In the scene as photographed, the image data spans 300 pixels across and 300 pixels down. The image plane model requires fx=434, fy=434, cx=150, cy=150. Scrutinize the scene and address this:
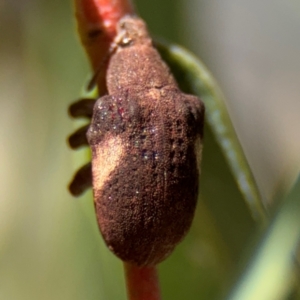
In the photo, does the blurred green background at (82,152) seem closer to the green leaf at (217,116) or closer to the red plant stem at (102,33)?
the green leaf at (217,116)

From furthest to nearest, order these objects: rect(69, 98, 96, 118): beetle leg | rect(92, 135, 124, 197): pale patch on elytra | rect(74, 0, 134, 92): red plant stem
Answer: rect(69, 98, 96, 118): beetle leg
rect(74, 0, 134, 92): red plant stem
rect(92, 135, 124, 197): pale patch on elytra

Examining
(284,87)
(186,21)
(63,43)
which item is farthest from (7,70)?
(284,87)

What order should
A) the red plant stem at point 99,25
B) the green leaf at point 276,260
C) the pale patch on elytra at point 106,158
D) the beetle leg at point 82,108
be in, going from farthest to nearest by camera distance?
the beetle leg at point 82,108, the red plant stem at point 99,25, the pale patch on elytra at point 106,158, the green leaf at point 276,260

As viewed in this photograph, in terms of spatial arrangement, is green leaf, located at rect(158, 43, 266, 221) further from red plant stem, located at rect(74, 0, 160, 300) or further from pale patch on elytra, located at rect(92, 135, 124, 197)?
pale patch on elytra, located at rect(92, 135, 124, 197)

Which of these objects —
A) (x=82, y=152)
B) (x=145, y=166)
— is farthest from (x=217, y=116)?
(x=82, y=152)

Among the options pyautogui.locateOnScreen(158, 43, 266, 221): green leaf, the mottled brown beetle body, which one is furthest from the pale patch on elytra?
pyautogui.locateOnScreen(158, 43, 266, 221): green leaf

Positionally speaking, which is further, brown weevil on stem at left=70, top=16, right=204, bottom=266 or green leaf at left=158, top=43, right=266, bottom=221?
green leaf at left=158, top=43, right=266, bottom=221

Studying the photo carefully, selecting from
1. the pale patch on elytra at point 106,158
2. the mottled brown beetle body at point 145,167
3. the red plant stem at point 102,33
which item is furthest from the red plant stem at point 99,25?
the pale patch on elytra at point 106,158
